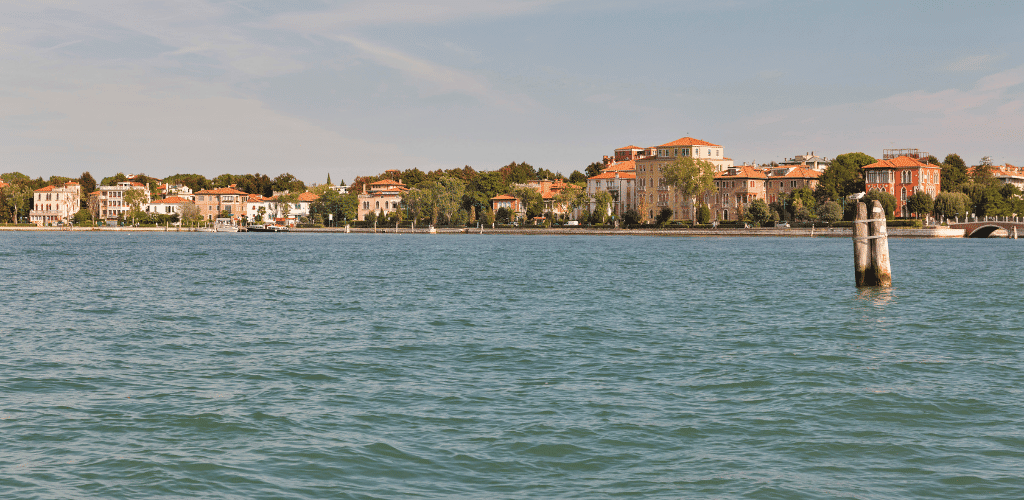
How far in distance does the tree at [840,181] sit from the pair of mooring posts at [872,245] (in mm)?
98300

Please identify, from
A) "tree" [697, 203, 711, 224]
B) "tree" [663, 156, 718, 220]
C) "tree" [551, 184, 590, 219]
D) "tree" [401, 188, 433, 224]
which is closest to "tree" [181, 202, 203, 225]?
"tree" [401, 188, 433, 224]

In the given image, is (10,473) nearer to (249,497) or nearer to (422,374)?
(249,497)

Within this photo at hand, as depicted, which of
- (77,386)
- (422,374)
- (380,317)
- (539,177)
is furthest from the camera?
(539,177)

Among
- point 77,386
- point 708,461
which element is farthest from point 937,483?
point 77,386

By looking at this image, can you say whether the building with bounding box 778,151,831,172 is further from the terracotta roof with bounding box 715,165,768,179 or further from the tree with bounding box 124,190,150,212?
the tree with bounding box 124,190,150,212

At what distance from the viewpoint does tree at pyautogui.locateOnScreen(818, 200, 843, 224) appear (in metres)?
116

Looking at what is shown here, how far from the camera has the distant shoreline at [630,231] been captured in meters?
103

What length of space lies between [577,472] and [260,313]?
58.9ft

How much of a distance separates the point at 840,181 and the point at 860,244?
102094 mm

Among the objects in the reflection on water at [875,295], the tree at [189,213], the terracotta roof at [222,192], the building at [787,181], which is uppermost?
the terracotta roof at [222,192]

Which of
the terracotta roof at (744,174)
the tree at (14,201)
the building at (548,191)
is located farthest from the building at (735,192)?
the tree at (14,201)

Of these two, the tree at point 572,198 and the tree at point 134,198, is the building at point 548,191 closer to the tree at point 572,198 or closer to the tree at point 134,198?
the tree at point 572,198

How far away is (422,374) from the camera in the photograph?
50.6 feet

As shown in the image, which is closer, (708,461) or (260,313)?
(708,461)
